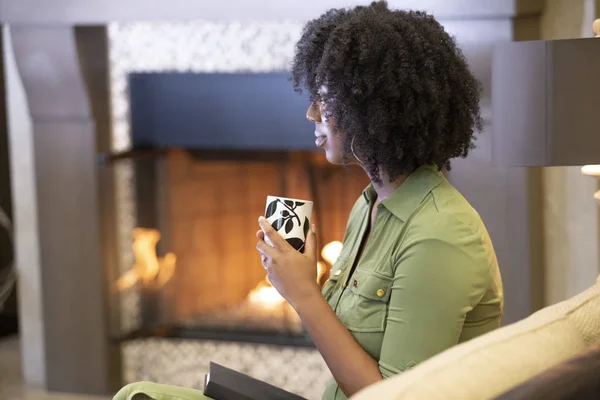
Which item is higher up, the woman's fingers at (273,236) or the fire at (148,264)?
the woman's fingers at (273,236)

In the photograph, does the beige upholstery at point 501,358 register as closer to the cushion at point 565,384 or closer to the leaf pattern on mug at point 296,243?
the cushion at point 565,384

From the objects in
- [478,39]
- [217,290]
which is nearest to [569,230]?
[478,39]

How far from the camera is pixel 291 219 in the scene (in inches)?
63.9

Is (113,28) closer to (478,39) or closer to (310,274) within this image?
(478,39)

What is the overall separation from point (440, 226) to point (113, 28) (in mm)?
2116

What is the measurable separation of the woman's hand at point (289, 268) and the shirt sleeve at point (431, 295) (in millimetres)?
160

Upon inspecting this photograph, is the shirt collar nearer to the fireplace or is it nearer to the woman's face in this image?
the woman's face

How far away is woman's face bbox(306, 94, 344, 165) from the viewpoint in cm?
166

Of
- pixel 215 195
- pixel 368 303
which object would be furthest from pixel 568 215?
pixel 215 195

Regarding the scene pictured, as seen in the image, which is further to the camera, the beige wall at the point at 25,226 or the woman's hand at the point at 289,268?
the beige wall at the point at 25,226

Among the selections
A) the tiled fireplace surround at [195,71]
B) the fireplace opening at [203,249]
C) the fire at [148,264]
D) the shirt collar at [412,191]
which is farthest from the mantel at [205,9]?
the shirt collar at [412,191]

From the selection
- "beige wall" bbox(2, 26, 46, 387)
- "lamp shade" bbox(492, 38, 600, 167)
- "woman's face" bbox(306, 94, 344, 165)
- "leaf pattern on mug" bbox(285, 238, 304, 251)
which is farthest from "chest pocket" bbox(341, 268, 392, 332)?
"beige wall" bbox(2, 26, 46, 387)

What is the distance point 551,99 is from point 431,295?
19.7 inches

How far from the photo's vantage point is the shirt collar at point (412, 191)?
1565 mm
